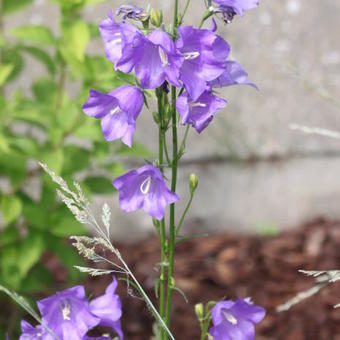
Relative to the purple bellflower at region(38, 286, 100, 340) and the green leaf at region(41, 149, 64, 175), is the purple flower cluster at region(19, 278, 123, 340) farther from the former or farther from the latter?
the green leaf at region(41, 149, 64, 175)

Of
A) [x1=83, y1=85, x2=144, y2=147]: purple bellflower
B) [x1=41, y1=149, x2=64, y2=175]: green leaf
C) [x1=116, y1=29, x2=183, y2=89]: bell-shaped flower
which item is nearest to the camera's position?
[x1=116, y1=29, x2=183, y2=89]: bell-shaped flower

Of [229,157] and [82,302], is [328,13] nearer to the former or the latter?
[229,157]

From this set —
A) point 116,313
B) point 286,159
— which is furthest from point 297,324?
point 116,313

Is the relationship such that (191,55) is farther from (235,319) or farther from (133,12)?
(235,319)

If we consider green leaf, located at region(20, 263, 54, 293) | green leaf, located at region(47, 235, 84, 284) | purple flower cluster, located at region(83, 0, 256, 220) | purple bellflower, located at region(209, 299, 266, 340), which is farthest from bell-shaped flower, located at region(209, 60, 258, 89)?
green leaf, located at region(20, 263, 54, 293)

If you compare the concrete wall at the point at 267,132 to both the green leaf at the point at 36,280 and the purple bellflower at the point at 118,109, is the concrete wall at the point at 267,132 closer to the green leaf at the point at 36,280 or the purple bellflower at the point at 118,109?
the green leaf at the point at 36,280

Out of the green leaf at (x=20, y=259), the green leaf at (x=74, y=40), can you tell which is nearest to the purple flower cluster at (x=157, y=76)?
the green leaf at (x=74, y=40)

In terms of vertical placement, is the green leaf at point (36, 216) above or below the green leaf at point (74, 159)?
below

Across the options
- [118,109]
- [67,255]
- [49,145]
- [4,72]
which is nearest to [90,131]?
[49,145]
